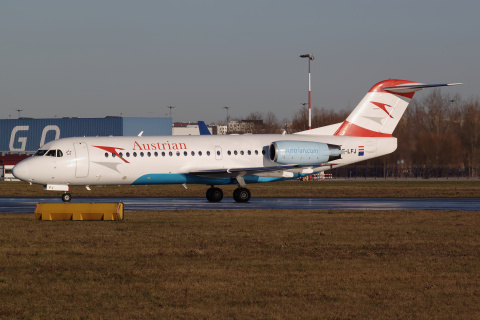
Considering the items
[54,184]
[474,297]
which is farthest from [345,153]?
[474,297]

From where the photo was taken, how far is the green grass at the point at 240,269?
1095cm

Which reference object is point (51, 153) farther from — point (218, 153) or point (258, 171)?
point (258, 171)

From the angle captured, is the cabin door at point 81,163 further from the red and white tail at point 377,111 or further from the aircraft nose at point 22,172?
the red and white tail at point 377,111

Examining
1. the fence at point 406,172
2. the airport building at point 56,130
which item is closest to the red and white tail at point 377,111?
the fence at point 406,172

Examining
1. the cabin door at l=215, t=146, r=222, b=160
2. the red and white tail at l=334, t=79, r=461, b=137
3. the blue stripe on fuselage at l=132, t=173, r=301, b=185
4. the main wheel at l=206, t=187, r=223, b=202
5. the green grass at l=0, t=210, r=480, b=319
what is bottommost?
the green grass at l=0, t=210, r=480, b=319

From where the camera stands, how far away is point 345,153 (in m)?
36.8

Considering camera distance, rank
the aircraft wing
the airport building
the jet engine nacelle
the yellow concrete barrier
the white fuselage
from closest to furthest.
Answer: the yellow concrete barrier → the white fuselage → the aircraft wing → the jet engine nacelle → the airport building

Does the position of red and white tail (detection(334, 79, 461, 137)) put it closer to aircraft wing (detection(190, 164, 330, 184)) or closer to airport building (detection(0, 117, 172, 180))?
aircraft wing (detection(190, 164, 330, 184))

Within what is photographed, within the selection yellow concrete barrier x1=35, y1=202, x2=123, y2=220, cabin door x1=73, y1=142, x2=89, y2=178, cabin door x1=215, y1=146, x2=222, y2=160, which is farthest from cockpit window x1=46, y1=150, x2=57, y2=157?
yellow concrete barrier x1=35, y1=202, x2=123, y2=220

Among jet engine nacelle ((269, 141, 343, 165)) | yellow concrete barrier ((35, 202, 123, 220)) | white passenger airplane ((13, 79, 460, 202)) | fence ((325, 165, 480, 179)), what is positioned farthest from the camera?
fence ((325, 165, 480, 179))

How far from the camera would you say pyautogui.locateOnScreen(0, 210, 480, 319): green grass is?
11.0 m

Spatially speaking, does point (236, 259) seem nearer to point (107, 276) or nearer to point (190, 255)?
point (190, 255)

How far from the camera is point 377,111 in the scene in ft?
123

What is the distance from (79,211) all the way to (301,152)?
13.6 m
